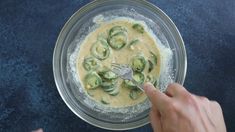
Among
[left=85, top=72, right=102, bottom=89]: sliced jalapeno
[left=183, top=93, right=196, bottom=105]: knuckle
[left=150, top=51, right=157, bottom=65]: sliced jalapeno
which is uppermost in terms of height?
[left=150, top=51, right=157, bottom=65]: sliced jalapeno

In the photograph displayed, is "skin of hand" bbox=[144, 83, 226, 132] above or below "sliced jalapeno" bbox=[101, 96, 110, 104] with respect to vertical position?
below

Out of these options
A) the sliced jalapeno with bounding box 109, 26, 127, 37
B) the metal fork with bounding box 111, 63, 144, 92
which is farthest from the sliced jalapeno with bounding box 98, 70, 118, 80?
the sliced jalapeno with bounding box 109, 26, 127, 37

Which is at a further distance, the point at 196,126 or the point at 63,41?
the point at 63,41

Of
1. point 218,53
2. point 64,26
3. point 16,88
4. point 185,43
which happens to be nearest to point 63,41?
point 64,26

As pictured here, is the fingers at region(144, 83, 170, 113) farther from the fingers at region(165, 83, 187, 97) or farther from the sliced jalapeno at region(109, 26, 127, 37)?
the sliced jalapeno at region(109, 26, 127, 37)

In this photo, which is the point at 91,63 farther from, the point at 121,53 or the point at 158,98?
the point at 158,98

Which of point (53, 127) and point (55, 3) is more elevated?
point (55, 3)

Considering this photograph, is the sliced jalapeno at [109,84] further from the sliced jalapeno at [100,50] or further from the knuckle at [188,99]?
the knuckle at [188,99]

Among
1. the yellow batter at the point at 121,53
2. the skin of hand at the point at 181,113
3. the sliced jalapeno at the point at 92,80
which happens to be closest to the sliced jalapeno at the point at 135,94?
Result: the yellow batter at the point at 121,53

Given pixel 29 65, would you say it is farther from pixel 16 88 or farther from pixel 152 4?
pixel 152 4
